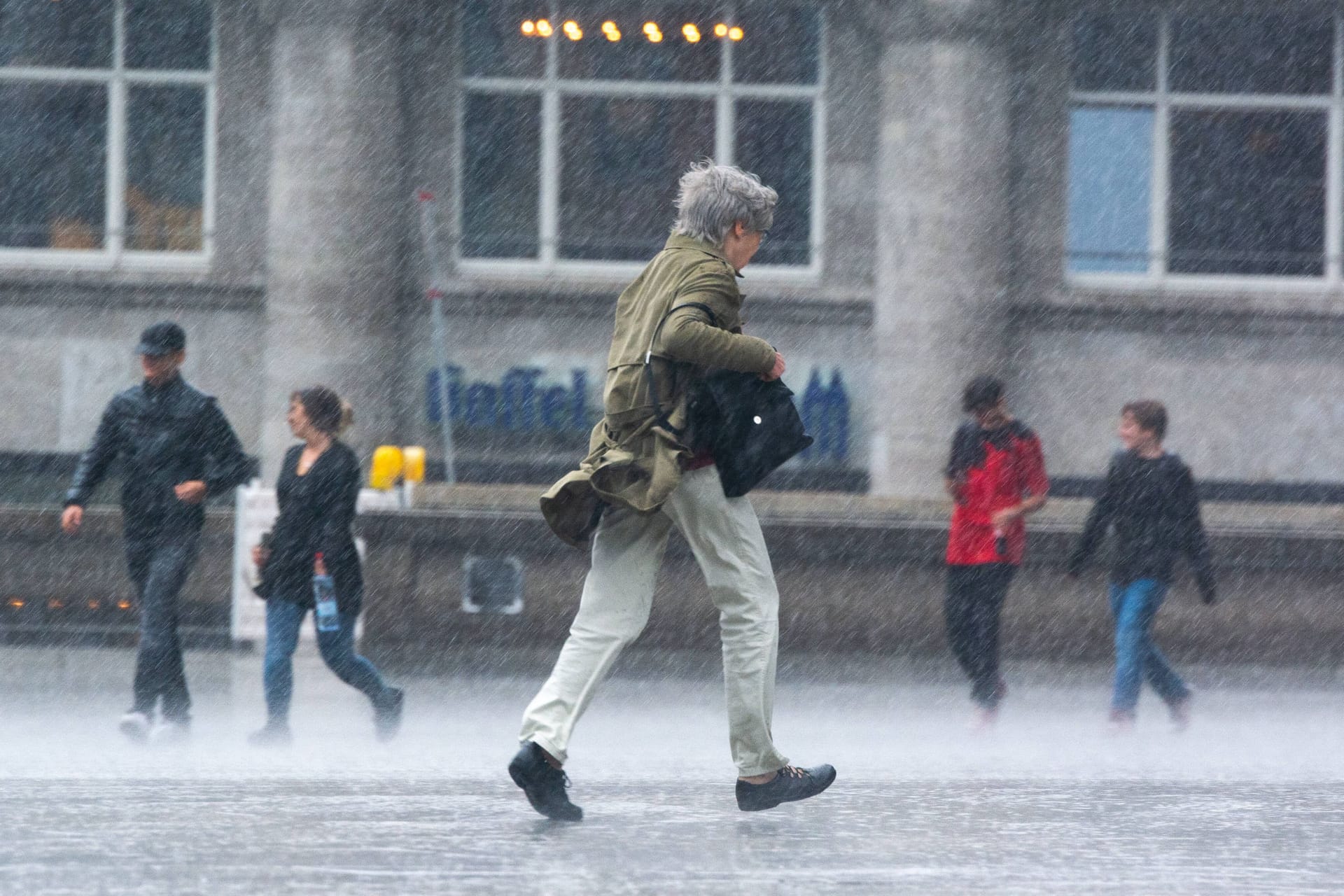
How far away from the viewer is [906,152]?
15.6 m

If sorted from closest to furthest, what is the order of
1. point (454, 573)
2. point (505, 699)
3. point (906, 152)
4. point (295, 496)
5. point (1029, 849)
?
point (1029, 849)
point (295, 496)
point (505, 699)
point (454, 573)
point (906, 152)

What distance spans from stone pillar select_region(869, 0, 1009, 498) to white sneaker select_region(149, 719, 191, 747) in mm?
8287

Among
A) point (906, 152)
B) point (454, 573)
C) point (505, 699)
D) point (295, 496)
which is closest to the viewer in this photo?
point (295, 496)

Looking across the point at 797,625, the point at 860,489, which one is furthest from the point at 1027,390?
the point at 797,625

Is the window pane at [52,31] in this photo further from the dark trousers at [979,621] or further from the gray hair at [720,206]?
the gray hair at [720,206]

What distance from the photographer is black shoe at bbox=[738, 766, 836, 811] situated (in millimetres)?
5969

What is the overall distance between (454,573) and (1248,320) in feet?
25.0

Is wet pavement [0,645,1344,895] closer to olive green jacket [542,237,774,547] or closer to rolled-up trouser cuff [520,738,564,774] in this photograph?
rolled-up trouser cuff [520,738,564,774]

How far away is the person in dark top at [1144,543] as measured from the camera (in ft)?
30.1

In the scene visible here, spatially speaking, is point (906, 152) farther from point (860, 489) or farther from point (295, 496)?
point (295, 496)

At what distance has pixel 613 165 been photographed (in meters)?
16.5

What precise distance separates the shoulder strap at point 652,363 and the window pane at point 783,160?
10599 millimetres

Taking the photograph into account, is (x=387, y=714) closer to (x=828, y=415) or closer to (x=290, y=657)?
(x=290, y=657)

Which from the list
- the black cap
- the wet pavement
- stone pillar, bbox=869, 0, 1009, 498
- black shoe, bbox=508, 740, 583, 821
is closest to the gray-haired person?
black shoe, bbox=508, 740, 583, 821
